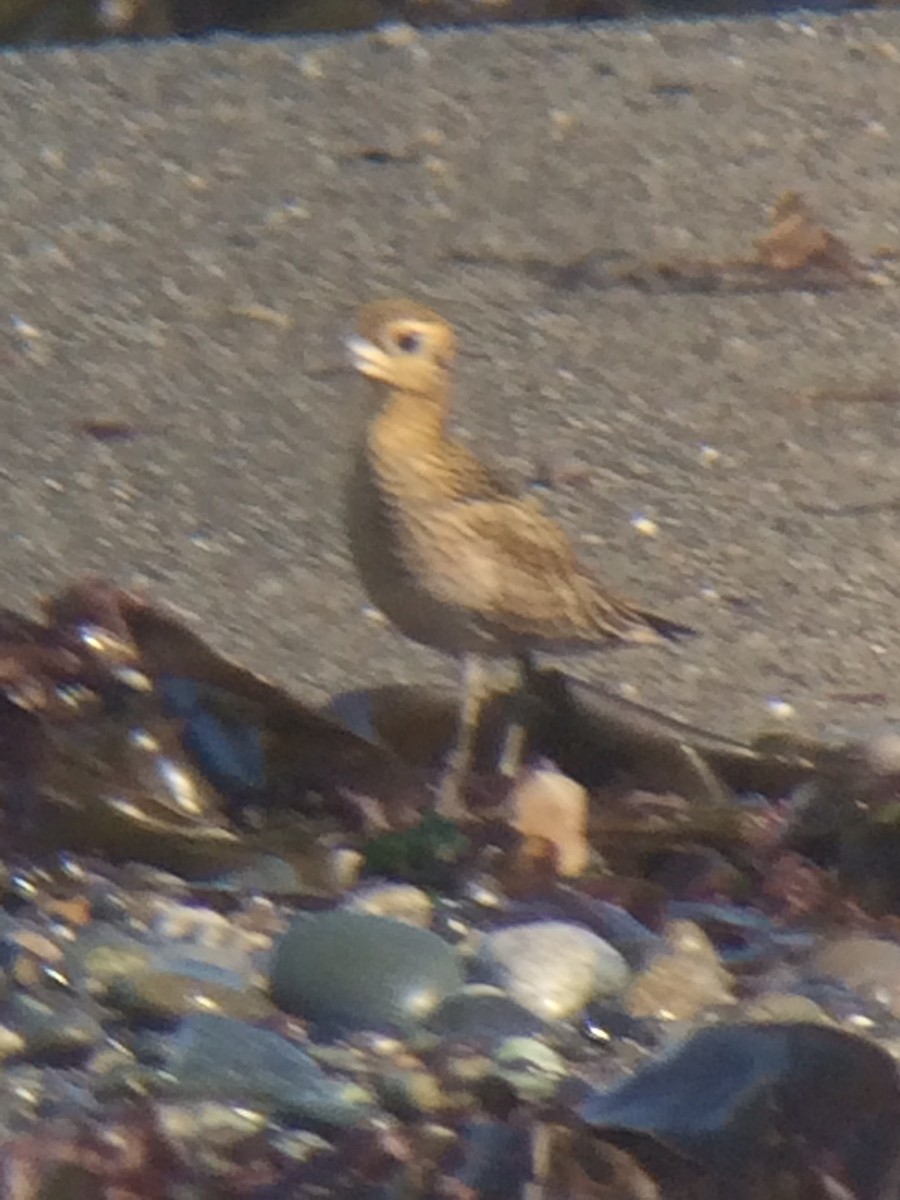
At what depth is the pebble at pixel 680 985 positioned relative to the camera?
3301 mm

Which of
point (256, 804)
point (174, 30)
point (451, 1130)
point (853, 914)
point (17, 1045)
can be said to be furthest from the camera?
point (174, 30)

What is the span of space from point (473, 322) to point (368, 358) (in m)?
0.23

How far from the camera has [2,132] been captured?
4.42m

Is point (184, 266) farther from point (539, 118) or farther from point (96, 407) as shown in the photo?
point (539, 118)

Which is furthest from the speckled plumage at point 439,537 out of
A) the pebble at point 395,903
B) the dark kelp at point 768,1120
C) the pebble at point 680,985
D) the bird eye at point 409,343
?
the dark kelp at point 768,1120

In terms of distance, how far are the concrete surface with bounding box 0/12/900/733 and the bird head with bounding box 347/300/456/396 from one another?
0.54 ft

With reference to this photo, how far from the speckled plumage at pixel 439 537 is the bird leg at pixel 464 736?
0.04m

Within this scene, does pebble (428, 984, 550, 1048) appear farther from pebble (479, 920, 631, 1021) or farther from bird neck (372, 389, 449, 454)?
bird neck (372, 389, 449, 454)

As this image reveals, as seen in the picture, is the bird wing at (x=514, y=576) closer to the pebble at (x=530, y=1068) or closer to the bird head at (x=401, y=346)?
the bird head at (x=401, y=346)

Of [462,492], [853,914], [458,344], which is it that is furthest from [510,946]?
[458,344]

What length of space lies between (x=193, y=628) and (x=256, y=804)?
45 centimetres

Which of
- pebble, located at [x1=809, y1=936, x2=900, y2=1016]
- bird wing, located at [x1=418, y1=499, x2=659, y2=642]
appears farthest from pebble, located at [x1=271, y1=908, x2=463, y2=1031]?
bird wing, located at [x1=418, y1=499, x2=659, y2=642]

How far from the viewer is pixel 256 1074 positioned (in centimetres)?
296

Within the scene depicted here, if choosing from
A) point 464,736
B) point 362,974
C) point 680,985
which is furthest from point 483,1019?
point 464,736
